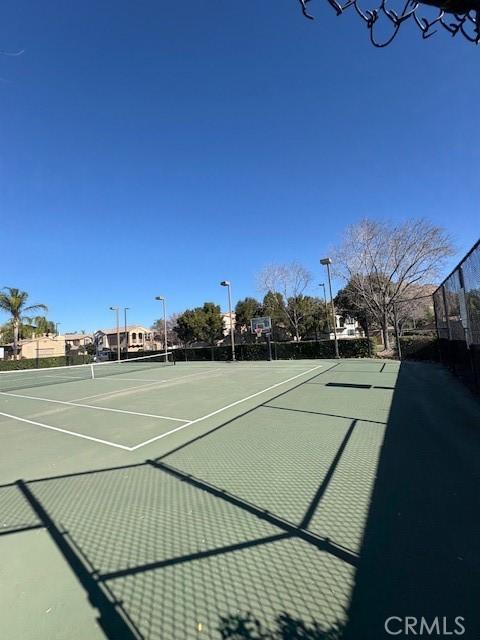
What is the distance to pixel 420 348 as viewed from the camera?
806 inches

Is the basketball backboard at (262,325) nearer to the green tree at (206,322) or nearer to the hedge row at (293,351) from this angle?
the hedge row at (293,351)

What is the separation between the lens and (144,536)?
10.1 ft

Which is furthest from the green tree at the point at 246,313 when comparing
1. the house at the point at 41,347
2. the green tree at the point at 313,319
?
the house at the point at 41,347

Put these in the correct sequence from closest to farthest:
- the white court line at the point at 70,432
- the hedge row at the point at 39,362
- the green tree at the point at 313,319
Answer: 1. the white court line at the point at 70,432
2. the hedge row at the point at 39,362
3. the green tree at the point at 313,319

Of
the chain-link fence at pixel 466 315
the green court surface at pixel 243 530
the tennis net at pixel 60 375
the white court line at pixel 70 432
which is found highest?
the chain-link fence at pixel 466 315

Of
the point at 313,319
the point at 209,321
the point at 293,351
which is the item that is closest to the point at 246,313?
the point at 209,321

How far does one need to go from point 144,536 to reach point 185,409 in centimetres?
586

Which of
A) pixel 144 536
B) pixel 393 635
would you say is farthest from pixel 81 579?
pixel 393 635

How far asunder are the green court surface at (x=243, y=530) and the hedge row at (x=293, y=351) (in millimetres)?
19277

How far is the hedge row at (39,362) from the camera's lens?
1414 inches

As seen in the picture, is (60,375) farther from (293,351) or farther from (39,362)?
(39,362)

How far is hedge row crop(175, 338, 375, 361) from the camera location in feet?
83.8

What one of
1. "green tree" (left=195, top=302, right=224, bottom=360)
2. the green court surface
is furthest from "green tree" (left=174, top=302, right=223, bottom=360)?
the green court surface

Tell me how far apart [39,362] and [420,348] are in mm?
36429
